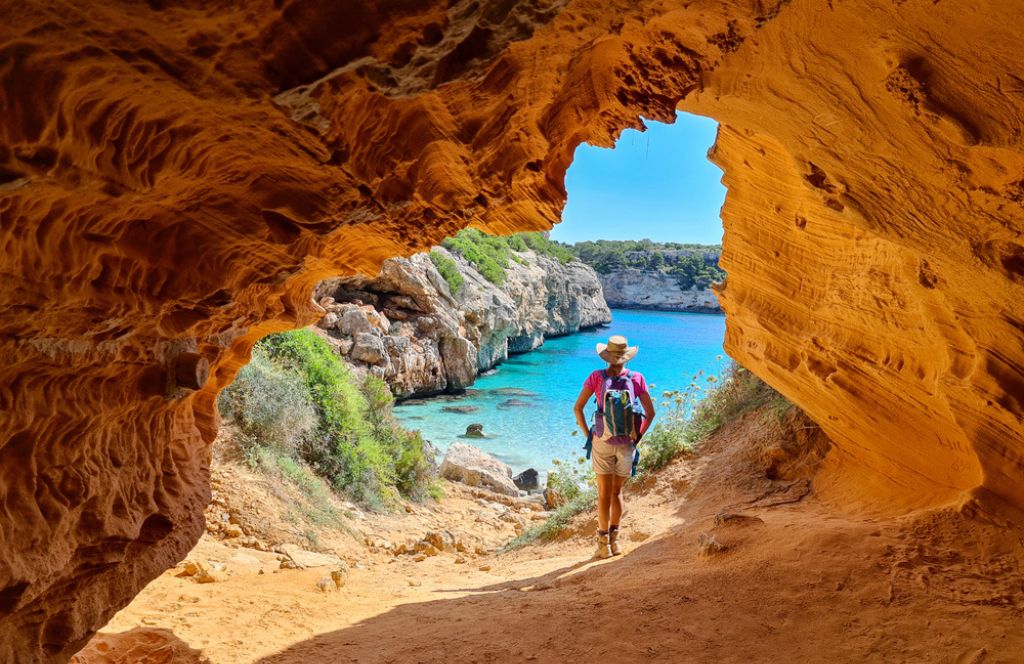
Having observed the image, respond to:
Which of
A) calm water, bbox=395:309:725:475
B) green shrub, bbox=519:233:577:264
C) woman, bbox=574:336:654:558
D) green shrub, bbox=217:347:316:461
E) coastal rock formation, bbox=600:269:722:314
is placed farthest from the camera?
coastal rock formation, bbox=600:269:722:314

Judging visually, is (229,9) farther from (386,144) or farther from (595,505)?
(595,505)

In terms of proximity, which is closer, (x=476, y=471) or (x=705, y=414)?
(x=705, y=414)

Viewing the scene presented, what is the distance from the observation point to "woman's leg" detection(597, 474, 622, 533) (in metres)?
5.67

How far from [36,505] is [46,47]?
1975 millimetres

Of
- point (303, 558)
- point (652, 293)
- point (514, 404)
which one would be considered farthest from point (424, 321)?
point (652, 293)

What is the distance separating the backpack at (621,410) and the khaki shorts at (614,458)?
6.0 inches

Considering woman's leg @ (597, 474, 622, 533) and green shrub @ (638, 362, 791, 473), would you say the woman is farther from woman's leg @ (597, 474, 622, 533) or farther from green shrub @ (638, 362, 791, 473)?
green shrub @ (638, 362, 791, 473)

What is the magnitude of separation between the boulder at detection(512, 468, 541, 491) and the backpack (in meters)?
8.72

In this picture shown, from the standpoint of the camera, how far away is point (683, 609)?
3.70m

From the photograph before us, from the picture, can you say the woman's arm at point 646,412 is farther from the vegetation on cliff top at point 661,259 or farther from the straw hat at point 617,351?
the vegetation on cliff top at point 661,259

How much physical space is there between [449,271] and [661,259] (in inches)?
1546

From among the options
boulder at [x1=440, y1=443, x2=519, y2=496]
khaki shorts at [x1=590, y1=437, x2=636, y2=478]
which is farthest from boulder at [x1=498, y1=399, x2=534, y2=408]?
khaki shorts at [x1=590, y1=437, x2=636, y2=478]

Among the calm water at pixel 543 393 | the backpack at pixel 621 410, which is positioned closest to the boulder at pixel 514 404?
the calm water at pixel 543 393

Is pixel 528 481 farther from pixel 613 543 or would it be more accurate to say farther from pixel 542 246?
pixel 542 246
